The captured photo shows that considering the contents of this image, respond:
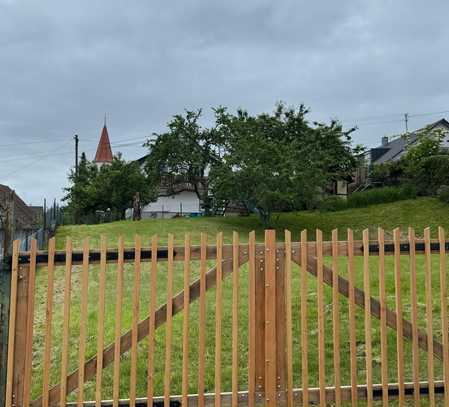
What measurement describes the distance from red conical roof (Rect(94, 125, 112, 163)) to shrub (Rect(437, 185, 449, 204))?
47912 mm

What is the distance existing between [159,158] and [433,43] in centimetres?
1533

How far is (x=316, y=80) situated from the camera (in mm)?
22484

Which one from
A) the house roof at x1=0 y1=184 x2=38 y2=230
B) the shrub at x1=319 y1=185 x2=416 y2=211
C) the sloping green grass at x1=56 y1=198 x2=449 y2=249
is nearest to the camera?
the house roof at x1=0 y1=184 x2=38 y2=230

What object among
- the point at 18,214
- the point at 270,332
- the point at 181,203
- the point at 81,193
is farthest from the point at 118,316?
the point at 181,203

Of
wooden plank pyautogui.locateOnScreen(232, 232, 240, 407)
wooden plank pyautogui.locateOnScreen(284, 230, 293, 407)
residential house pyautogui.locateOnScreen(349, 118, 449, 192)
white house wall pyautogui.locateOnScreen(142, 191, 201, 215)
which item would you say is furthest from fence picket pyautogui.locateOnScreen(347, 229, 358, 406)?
white house wall pyautogui.locateOnScreen(142, 191, 201, 215)

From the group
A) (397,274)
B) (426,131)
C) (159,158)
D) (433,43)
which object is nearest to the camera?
(397,274)

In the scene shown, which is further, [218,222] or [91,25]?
[218,222]

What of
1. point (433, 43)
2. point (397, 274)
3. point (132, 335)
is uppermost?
point (433, 43)

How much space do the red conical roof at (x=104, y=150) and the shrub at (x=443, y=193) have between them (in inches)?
1886

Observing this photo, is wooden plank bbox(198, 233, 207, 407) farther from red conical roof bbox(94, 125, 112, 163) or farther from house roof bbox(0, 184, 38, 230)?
red conical roof bbox(94, 125, 112, 163)

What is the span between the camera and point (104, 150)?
62.7 m

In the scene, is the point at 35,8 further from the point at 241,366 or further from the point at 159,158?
the point at 159,158

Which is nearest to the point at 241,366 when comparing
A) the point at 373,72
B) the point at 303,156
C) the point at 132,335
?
the point at 132,335

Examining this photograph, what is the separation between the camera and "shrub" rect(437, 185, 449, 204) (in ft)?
80.1
